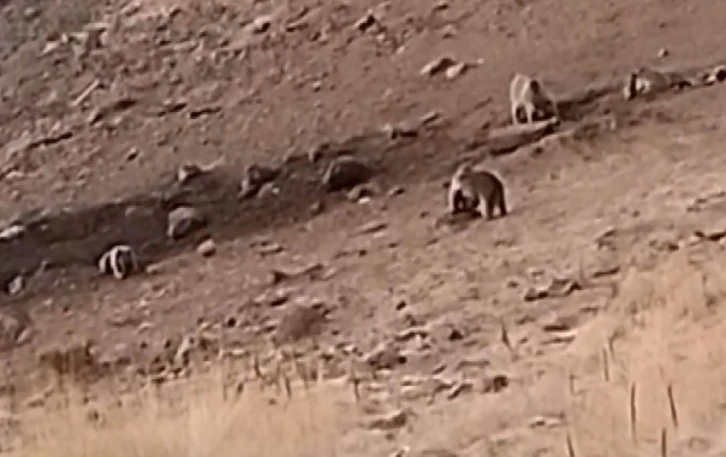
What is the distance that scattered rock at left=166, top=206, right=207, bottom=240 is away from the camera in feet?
8.86

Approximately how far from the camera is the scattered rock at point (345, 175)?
2.73 meters

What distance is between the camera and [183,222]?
8.91 feet

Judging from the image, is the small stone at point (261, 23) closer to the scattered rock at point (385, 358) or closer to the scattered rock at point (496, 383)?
the scattered rock at point (385, 358)

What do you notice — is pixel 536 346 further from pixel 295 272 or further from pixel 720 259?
pixel 295 272

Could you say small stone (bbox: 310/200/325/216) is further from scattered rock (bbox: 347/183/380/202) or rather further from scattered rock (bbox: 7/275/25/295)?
scattered rock (bbox: 7/275/25/295)

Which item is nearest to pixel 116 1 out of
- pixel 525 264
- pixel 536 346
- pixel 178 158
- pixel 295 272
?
pixel 178 158

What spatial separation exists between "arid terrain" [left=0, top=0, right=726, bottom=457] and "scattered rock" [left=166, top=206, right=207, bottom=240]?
13 mm

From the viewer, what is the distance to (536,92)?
276cm

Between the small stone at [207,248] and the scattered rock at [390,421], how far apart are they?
762 millimetres

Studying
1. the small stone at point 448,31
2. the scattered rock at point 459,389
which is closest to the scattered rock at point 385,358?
the scattered rock at point 459,389

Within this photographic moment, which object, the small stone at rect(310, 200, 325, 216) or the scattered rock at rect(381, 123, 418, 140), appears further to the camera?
A: the scattered rock at rect(381, 123, 418, 140)

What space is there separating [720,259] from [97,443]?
0.91 m

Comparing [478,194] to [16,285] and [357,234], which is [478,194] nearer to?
[357,234]

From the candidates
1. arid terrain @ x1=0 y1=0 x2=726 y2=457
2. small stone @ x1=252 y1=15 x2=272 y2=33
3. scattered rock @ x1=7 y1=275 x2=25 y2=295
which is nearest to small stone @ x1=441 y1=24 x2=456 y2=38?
arid terrain @ x1=0 y1=0 x2=726 y2=457
